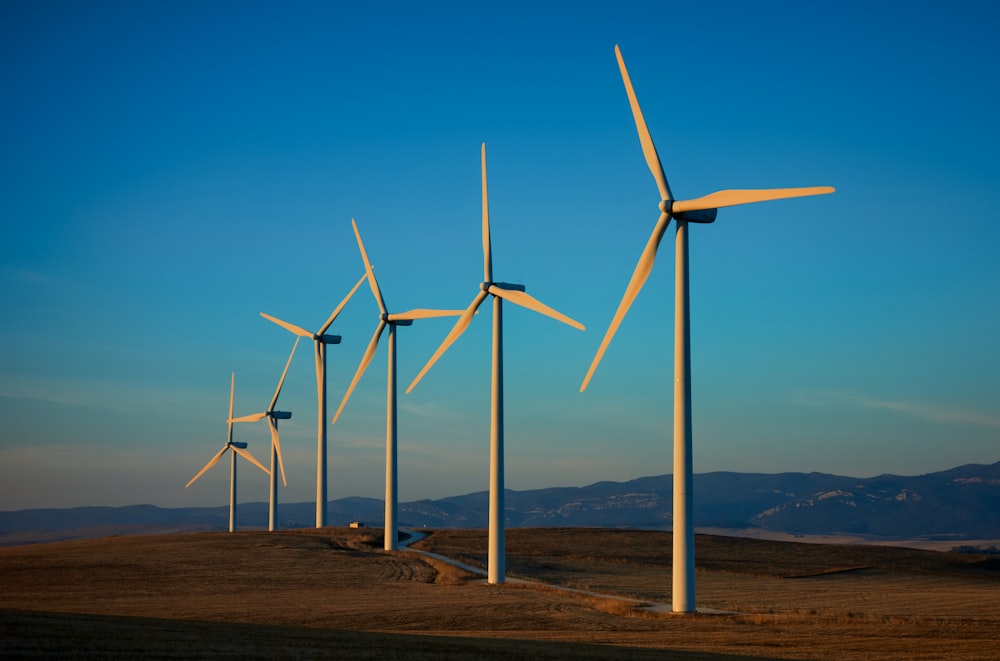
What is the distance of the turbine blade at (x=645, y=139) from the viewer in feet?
174

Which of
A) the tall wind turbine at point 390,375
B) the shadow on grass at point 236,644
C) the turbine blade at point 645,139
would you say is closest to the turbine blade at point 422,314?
the tall wind turbine at point 390,375

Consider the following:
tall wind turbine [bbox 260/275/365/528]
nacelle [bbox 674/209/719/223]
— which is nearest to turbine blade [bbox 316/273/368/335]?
tall wind turbine [bbox 260/275/365/528]

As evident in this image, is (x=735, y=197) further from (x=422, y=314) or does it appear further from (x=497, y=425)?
(x=422, y=314)

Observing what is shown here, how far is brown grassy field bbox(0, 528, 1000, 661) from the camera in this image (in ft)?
106

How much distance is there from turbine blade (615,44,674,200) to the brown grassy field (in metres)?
20.8

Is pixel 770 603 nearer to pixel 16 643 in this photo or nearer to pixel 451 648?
pixel 451 648

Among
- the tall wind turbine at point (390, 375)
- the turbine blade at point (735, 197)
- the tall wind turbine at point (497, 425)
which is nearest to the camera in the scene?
the turbine blade at point (735, 197)

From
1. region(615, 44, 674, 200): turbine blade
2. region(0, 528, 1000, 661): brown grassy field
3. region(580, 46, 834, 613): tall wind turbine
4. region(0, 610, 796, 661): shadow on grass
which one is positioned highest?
region(615, 44, 674, 200): turbine blade

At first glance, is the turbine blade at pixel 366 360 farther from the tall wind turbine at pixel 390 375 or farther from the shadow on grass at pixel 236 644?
the shadow on grass at pixel 236 644

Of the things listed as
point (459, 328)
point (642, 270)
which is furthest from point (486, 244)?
point (642, 270)

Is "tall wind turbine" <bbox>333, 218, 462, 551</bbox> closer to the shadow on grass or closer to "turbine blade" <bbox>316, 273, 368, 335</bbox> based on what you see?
"turbine blade" <bbox>316, 273, 368, 335</bbox>

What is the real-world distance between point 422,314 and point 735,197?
43484mm

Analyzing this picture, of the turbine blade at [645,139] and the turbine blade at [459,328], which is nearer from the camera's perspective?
the turbine blade at [645,139]

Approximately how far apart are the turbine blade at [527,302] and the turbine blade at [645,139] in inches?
361
